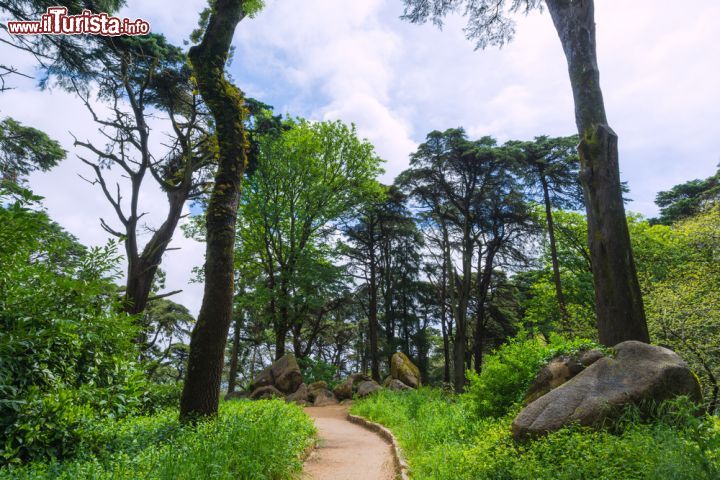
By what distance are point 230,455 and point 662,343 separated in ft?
31.1

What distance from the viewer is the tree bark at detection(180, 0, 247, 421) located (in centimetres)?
555

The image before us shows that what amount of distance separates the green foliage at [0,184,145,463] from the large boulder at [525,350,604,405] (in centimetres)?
584

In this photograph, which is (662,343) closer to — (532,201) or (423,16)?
(423,16)

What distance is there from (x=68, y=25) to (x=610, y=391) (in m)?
11.6

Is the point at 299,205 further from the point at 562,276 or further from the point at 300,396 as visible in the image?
the point at 562,276

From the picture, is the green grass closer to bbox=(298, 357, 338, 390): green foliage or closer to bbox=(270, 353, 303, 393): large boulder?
bbox=(270, 353, 303, 393): large boulder

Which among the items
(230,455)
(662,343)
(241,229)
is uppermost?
(241,229)

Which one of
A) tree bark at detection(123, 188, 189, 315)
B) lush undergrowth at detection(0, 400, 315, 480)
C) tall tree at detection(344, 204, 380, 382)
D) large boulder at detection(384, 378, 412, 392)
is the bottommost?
large boulder at detection(384, 378, 412, 392)

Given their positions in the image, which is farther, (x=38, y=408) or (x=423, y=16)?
(x=423, y=16)

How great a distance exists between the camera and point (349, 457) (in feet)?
21.9

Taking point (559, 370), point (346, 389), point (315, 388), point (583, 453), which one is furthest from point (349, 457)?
point (315, 388)

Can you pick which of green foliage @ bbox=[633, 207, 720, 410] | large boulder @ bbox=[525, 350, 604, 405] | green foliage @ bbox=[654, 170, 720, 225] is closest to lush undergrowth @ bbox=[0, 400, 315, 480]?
large boulder @ bbox=[525, 350, 604, 405]

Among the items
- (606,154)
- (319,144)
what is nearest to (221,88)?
(606,154)

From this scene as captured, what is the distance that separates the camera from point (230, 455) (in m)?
4.05
